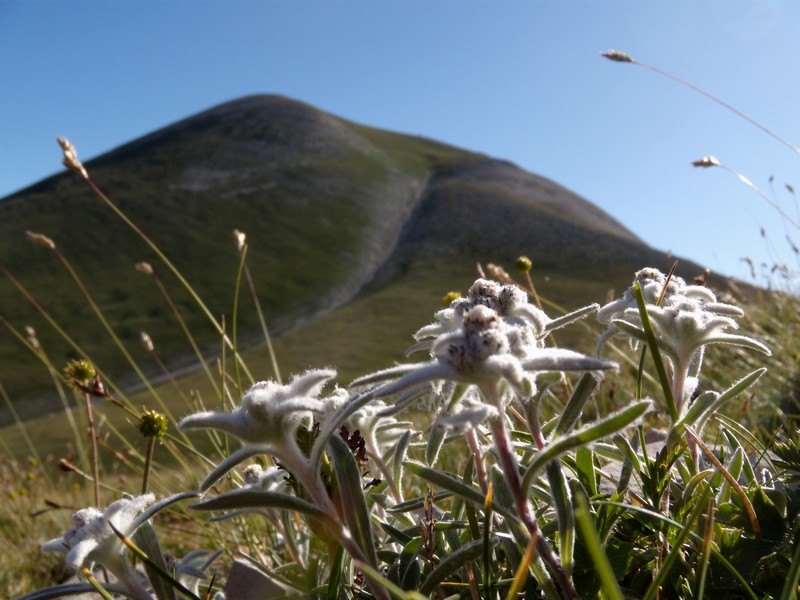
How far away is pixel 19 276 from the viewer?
154 ft

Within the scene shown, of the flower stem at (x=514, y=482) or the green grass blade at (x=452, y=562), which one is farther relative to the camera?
the green grass blade at (x=452, y=562)

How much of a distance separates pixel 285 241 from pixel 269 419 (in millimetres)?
55505

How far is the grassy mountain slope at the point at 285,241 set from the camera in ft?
134

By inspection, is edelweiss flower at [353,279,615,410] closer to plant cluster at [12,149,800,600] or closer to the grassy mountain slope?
plant cluster at [12,149,800,600]


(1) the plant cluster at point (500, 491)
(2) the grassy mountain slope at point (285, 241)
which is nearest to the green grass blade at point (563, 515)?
(1) the plant cluster at point (500, 491)

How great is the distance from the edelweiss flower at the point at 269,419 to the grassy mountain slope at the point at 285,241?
31145 millimetres

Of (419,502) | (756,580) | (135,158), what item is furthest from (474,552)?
(135,158)

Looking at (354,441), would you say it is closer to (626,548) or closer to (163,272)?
(626,548)

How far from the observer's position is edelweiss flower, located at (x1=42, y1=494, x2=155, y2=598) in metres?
1.32

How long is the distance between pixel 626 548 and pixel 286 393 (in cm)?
79

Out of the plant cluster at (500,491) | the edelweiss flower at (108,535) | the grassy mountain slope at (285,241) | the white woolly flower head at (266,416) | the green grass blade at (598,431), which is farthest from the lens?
the grassy mountain slope at (285,241)

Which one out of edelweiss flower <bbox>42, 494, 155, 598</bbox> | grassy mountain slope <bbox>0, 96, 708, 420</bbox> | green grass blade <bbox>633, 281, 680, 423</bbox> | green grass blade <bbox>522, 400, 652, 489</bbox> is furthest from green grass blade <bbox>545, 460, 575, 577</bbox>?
grassy mountain slope <bbox>0, 96, 708, 420</bbox>

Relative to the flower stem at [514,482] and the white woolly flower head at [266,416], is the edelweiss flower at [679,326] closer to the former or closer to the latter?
the flower stem at [514,482]

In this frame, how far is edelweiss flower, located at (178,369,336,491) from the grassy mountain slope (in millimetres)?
31145
